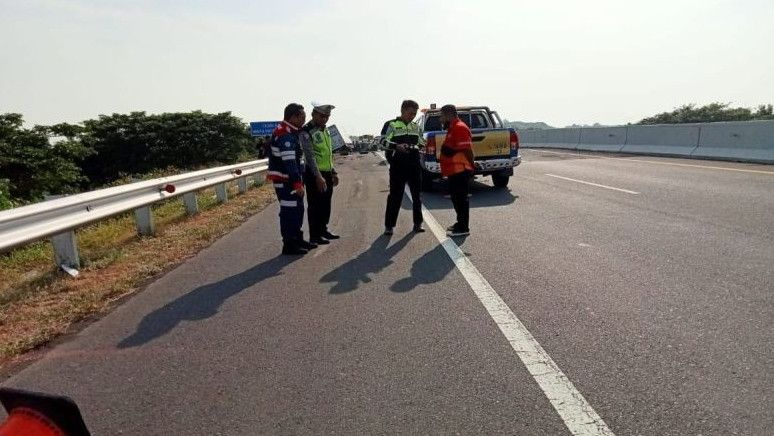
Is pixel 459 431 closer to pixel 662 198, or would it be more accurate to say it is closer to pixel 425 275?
pixel 425 275

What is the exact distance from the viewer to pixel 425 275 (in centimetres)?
544

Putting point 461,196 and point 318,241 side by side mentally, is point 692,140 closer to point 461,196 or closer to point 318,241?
point 461,196

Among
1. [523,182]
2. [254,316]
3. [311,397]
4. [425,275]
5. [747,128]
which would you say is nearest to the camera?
[311,397]

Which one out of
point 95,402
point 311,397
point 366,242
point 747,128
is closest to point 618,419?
point 311,397

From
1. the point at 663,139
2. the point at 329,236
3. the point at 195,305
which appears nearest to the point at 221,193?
the point at 329,236

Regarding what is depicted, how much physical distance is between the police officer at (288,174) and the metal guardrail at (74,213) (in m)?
2.12

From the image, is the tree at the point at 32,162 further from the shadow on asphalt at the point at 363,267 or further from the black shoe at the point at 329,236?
the shadow on asphalt at the point at 363,267

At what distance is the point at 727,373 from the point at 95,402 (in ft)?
11.8

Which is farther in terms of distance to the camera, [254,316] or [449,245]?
[449,245]

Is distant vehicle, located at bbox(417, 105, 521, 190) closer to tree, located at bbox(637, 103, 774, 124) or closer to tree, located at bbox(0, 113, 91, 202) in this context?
tree, located at bbox(0, 113, 91, 202)

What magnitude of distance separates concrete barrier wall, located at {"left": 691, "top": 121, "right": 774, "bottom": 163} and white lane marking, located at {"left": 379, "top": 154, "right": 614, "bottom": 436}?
46.0 feet

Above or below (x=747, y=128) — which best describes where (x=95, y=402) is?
below

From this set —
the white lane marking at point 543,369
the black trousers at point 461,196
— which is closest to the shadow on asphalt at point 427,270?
the white lane marking at point 543,369

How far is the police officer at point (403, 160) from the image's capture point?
7941 mm
